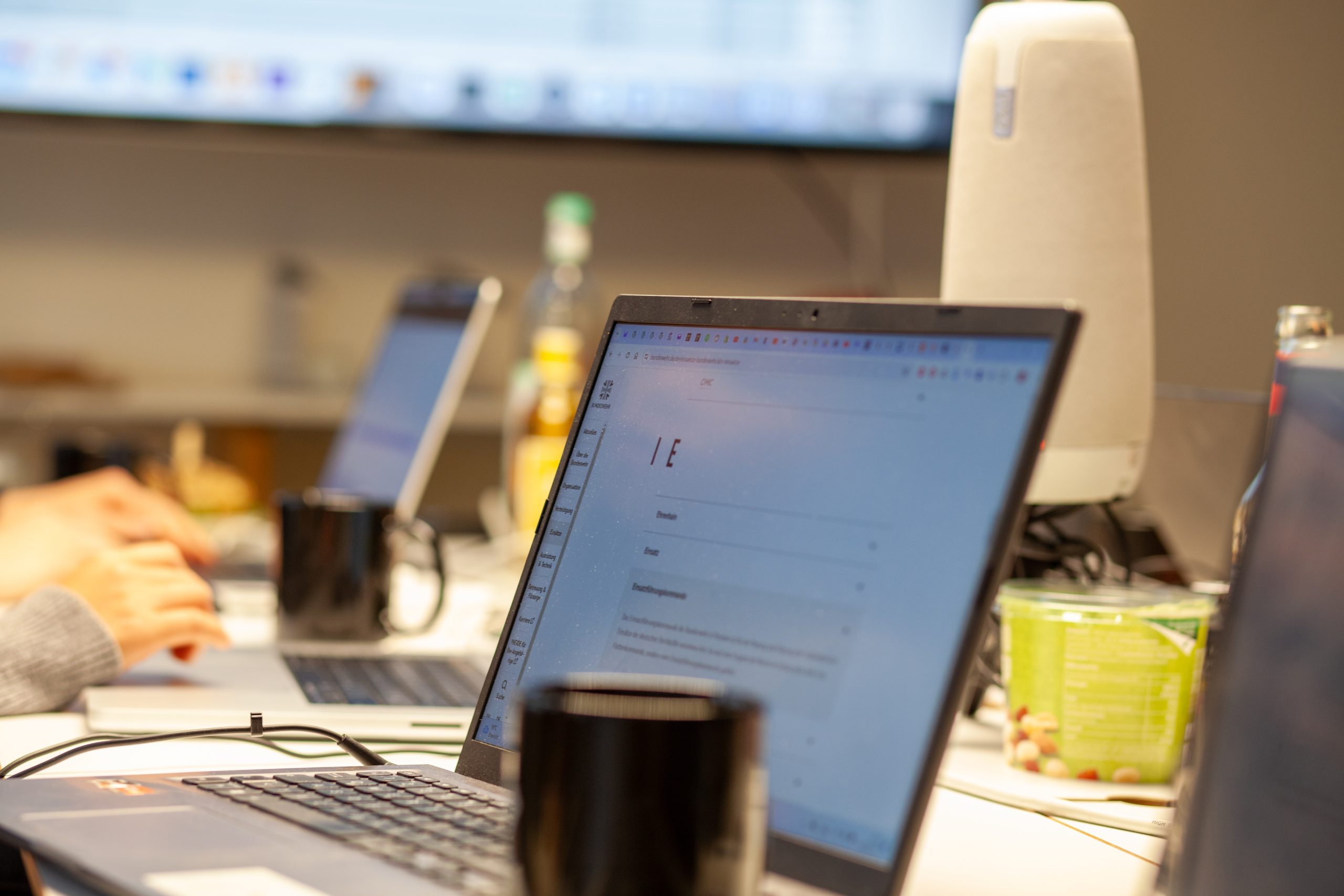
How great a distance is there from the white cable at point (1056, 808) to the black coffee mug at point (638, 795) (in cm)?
25

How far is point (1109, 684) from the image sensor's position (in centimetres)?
72

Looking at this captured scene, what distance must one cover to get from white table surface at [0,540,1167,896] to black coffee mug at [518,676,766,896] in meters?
0.13

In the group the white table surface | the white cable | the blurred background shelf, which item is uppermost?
the blurred background shelf

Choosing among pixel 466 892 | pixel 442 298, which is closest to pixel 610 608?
pixel 466 892

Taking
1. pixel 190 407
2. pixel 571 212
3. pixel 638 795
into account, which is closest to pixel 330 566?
pixel 638 795

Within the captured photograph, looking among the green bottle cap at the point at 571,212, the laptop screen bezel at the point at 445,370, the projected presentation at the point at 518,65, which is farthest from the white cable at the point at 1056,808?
the projected presentation at the point at 518,65

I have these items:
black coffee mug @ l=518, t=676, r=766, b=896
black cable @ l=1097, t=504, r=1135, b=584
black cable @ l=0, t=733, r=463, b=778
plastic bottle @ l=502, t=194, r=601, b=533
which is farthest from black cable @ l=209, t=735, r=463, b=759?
black cable @ l=1097, t=504, r=1135, b=584

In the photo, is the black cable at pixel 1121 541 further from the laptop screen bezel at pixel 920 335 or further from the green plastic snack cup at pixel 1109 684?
the laptop screen bezel at pixel 920 335

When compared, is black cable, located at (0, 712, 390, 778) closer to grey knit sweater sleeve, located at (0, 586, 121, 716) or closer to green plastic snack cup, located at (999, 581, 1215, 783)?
grey knit sweater sleeve, located at (0, 586, 121, 716)

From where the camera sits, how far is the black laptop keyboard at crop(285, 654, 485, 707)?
858mm

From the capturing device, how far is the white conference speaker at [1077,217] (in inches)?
33.3

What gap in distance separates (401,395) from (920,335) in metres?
A: 1.12

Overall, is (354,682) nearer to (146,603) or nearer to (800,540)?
(146,603)

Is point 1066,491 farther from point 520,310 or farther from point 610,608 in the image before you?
point 520,310
